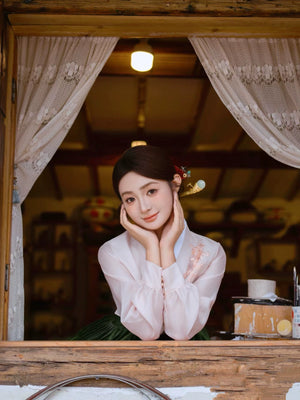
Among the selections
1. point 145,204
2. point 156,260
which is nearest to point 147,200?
point 145,204

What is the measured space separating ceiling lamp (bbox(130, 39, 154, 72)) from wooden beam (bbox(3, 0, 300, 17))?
1342 mm

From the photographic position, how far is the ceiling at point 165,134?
5516mm

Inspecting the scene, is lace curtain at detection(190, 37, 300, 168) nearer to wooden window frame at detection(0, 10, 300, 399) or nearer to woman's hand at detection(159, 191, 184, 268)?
woman's hand at detection(159, 191, 184, 268)

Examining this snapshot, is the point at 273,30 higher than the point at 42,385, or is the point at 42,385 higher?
the point at 273,30

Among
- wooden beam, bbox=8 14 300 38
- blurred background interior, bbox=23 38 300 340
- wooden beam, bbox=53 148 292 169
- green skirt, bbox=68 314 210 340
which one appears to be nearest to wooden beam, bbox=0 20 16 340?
wooden beam, bbox=8 14 300 38

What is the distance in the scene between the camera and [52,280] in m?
7.41

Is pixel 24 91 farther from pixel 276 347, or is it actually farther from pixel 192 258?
pixel 276 347

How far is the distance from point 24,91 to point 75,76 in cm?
33

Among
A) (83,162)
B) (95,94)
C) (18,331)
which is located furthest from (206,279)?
(83,162)

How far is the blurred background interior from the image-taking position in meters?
6.91

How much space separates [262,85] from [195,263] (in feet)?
3.89

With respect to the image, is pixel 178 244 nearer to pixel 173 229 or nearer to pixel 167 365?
→ pixel 173 229

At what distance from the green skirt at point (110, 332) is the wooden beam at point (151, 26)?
1805 mm

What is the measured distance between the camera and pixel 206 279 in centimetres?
350
